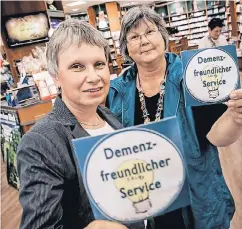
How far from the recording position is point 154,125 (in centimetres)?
65

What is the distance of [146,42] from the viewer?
51.6 inches

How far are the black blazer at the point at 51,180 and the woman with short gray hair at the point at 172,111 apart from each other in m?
0.47

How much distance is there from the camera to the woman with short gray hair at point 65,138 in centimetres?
71

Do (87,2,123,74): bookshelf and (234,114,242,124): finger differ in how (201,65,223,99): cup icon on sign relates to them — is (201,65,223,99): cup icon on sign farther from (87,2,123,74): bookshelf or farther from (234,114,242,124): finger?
(87,2,123,74): bookshelf

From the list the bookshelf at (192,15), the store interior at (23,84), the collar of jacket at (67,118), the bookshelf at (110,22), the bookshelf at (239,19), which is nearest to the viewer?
the collar of jacket at (67,118)

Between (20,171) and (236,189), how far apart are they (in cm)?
266

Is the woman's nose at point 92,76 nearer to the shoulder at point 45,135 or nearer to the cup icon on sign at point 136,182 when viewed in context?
the shoulder at point 45,135

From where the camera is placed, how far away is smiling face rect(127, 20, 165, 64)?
132 cm

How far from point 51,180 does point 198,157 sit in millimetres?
725

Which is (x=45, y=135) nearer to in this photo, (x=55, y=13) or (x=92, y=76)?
(x=92, y=76)

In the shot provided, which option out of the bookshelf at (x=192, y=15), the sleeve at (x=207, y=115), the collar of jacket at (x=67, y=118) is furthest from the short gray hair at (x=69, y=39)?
the bookshelf at (x=192, y=15)

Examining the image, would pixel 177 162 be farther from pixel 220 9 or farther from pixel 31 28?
pixel 220 9

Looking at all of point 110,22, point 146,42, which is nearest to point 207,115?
point 146,42

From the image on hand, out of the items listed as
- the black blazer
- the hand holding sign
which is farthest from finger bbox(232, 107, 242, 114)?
the black blazer
